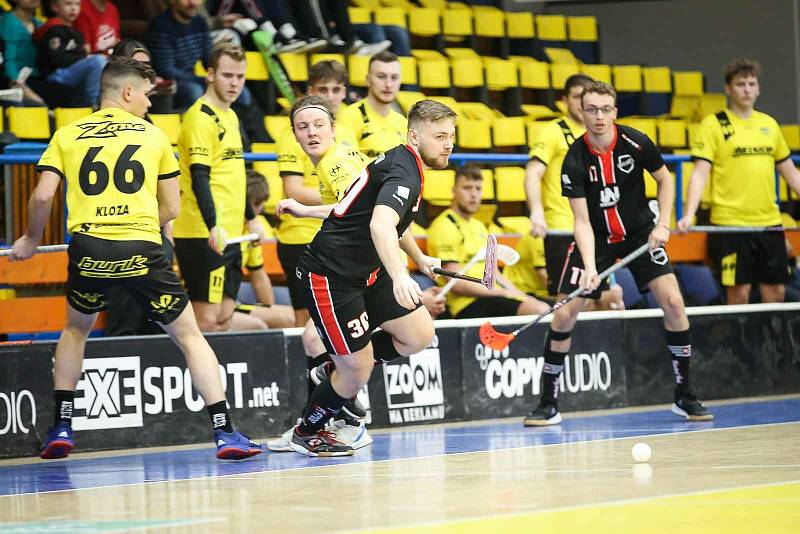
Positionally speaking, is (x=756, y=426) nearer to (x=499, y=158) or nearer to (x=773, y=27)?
(x=499, y=158)

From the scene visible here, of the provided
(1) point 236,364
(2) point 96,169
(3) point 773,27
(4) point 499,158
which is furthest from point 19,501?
(3) point 773,27

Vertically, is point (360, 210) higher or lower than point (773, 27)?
lower

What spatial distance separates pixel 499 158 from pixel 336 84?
10.0 ft

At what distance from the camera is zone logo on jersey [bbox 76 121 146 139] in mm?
6934

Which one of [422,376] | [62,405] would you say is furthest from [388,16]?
[62,405]

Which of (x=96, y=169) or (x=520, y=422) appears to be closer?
(x=96, y=169)

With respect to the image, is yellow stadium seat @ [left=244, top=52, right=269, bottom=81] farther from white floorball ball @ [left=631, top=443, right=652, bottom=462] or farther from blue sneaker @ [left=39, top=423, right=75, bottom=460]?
white floorball ball @ [left=631, top=443, right=652, bottom=462]

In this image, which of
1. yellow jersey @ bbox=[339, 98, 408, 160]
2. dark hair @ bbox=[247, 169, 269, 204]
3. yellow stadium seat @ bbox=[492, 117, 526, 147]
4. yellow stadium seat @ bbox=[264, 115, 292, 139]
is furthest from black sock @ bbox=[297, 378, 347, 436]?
yellow stadium seat @ bbox=[492, 117, 526, 147]

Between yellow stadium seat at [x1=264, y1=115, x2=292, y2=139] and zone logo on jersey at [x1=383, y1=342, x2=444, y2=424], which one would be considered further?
yellow stadium seat at [x1=264, y1=115, x2=292, y2=139]

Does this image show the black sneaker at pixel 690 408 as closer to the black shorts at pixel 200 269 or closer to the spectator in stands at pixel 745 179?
the spectator in stands at pixel 745 179

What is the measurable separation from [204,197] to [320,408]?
1730 mm

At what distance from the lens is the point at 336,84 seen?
8445mm

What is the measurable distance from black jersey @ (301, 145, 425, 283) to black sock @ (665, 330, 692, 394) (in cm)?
277

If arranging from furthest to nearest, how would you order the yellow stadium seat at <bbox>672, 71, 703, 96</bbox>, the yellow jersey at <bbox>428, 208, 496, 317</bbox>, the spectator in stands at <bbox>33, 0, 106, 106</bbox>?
the yellow stadium seat at <bbox>672, 71, 703, 96</bbox> → the spectator in stands at <bbox>33, 0, 106, 106</bbox> → the yellow jersey at <bbox>428, 208, 496, 317</bbox>
